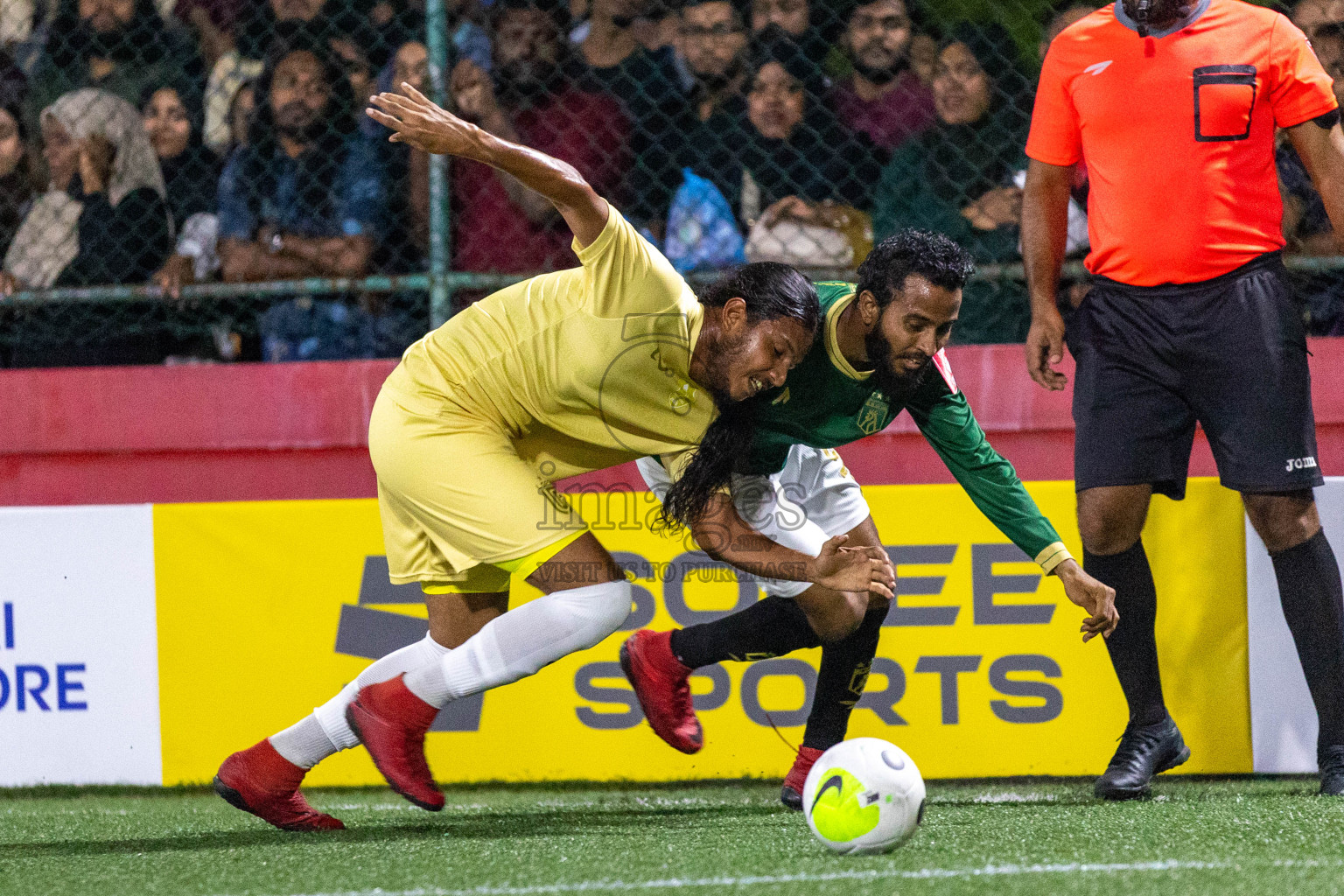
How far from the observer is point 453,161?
5039 millimetres

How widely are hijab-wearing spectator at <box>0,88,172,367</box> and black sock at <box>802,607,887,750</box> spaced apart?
115 inches

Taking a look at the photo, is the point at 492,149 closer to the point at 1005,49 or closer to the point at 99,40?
the point at 1005,49

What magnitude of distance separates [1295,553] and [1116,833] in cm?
92

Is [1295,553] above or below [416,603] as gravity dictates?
above

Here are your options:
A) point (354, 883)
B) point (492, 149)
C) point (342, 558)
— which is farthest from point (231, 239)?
point (354, 883)

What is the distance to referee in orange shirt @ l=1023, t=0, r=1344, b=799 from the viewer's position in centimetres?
339

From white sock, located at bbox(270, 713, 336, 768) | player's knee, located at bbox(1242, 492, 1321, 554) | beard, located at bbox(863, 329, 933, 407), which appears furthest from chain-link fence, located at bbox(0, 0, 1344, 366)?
white sock, located at bbox(270, 713, 336, 768)

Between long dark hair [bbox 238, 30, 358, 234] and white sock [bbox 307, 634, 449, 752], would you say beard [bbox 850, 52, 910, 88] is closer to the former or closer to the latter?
long dark hair [bbox 238, 30, 358, 234]

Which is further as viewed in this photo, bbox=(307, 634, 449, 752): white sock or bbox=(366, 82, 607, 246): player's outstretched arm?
bbox=(307, 634, 449, 752): white sock

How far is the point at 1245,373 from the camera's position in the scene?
3.39 metres

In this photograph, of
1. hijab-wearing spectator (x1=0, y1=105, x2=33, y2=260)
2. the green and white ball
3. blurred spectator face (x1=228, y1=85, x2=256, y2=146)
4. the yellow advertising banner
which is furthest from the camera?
hijab-wearing spectator (x1=0, y1=105, x2=33, y2=260)

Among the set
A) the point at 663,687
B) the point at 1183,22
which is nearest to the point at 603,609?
the point at 663,687

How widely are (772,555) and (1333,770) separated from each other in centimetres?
145

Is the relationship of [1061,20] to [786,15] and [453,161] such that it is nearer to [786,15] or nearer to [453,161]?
[786,15]
